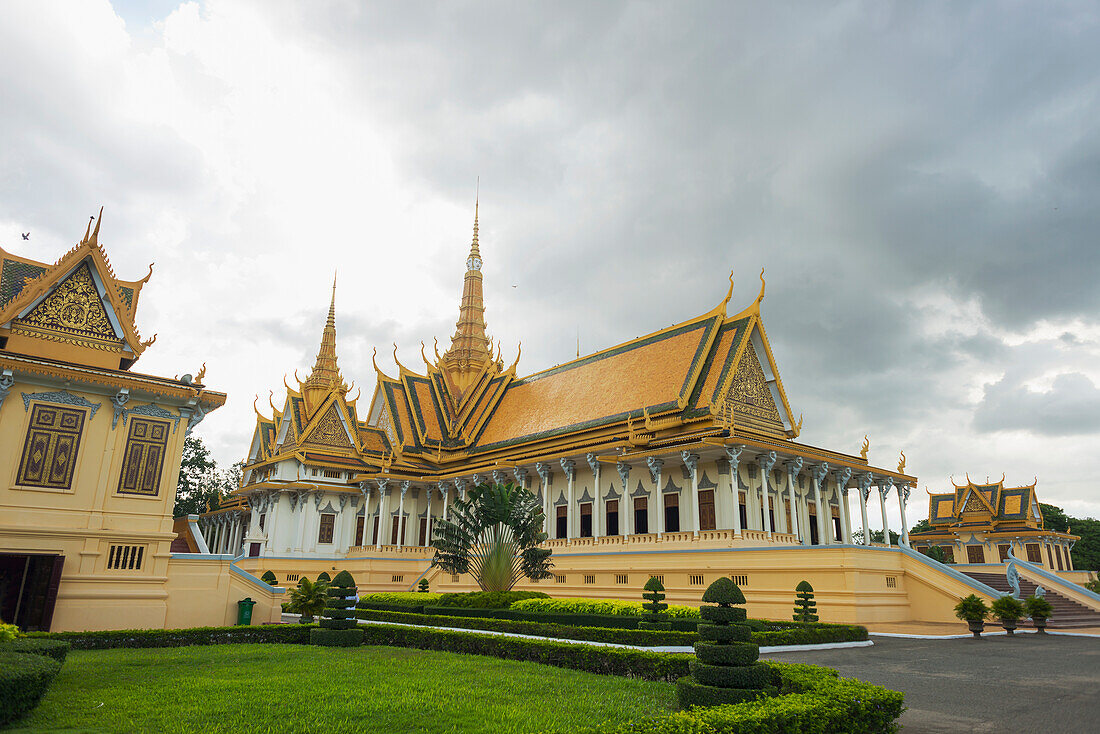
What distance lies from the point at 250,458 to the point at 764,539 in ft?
119

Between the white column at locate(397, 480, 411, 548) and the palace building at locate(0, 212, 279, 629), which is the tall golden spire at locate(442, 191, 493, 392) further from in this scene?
the palace building at locate(0, 212, 279, 629)

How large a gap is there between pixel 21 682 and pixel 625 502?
20379mm

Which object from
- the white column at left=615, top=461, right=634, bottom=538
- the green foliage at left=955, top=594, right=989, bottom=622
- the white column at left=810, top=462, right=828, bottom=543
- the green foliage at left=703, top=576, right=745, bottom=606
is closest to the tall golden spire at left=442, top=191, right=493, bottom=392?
the white column at left=615, top=461, right=634, bottom=538

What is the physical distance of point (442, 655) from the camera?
1148cm

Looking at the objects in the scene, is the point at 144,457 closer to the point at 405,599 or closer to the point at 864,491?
the point at 405,599

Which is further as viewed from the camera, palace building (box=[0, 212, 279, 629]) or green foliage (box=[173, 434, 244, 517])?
green foliage (box=[173, 434, 244, 517])

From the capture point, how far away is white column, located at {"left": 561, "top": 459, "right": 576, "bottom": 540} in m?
26.9

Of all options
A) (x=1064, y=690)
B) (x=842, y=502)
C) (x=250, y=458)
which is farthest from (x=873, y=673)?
(x=250, y=458)

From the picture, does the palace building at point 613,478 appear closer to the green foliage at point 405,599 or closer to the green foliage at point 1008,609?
the green foliage at point 1008,609

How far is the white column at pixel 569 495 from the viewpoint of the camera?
26.9 metres

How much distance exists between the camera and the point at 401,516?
3350 centimetres

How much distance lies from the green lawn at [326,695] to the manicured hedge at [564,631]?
252 centimetres

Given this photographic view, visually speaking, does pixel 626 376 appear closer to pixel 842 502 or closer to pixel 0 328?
pixel 842 502

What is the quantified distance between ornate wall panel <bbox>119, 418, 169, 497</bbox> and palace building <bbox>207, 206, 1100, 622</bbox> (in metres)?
13.5
